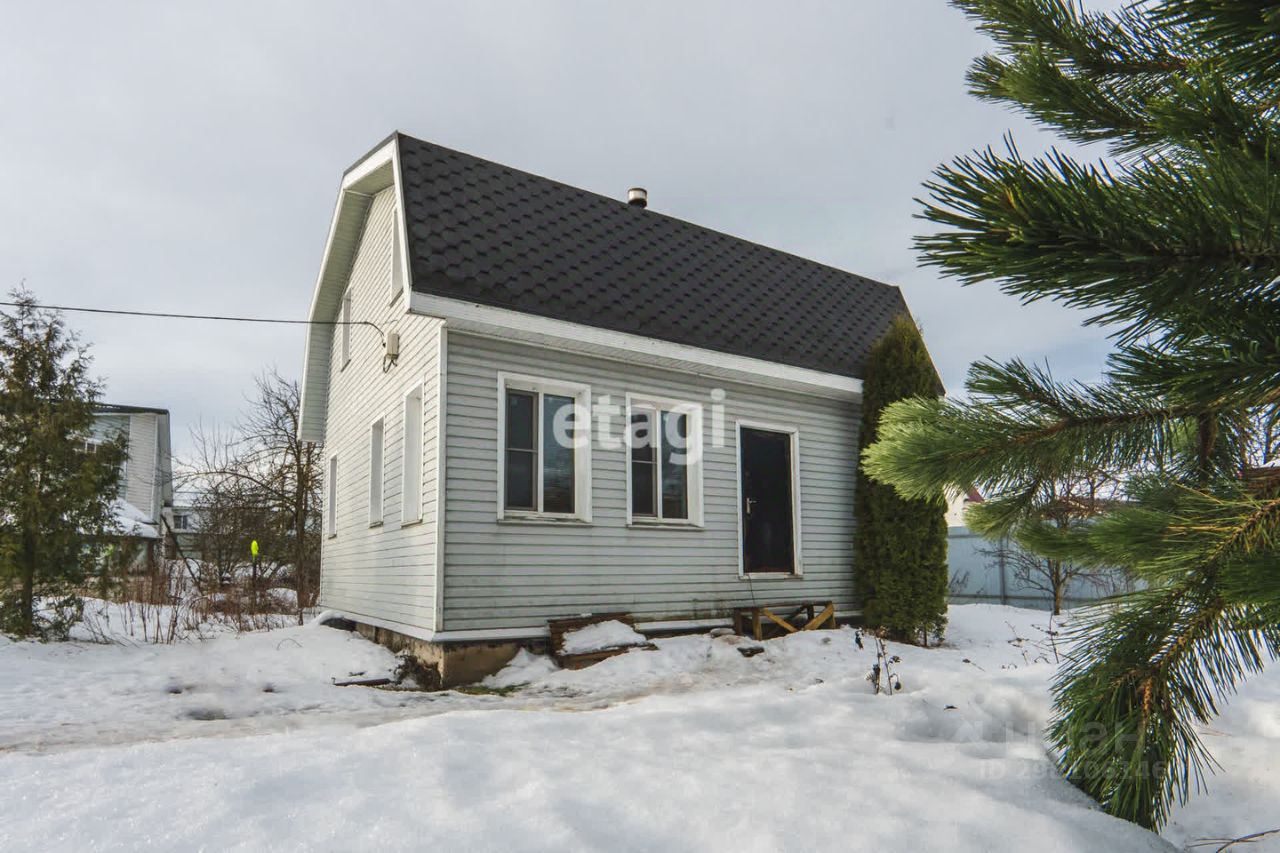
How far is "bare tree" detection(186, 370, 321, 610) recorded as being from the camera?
1909 cm

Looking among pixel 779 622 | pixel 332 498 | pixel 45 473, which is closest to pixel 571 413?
pixel 779 622

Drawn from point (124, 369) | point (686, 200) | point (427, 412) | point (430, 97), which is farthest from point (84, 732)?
point (124, 369)

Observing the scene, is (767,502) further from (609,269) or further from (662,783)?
(662,783)

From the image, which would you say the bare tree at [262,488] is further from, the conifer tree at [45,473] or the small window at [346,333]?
the conifer tree at [45,473]

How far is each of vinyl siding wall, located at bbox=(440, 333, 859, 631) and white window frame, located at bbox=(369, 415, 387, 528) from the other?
89.9 inches

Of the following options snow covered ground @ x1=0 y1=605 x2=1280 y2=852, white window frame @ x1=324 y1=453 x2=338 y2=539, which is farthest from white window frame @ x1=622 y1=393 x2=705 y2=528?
white window frame @ x1=324 y1=453 x2=338 y2=539

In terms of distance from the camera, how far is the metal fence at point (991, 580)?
1421 cm

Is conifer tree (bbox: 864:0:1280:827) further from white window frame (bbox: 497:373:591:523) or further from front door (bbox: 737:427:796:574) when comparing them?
front door (bbox: 737:427:796:574)

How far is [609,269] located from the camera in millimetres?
8430

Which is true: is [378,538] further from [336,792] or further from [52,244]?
[52,244]

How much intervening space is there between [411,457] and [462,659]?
Result: 237cm

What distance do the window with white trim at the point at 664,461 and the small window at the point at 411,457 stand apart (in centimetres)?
230

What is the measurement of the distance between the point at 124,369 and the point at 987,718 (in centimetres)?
2996

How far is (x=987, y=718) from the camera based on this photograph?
3174 mm
